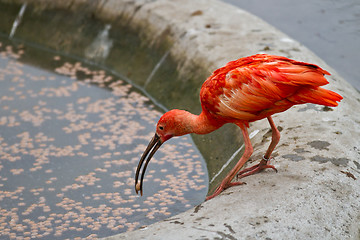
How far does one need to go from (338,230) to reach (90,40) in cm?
438

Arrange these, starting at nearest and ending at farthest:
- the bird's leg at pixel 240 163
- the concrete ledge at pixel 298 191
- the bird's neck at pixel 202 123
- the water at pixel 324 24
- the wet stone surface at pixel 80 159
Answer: the concrete ledge at pixel 298 191 < the bird's leg at pixel 240 163 < the bird's neck at pixel 202 123 < the wet stone surface at pixel 80 159 < the water at pixel 324 24

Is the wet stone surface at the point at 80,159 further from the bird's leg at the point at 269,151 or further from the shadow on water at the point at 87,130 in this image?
the bird's leg at the point at 269,151

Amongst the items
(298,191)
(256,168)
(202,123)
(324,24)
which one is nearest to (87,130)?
(202,123)

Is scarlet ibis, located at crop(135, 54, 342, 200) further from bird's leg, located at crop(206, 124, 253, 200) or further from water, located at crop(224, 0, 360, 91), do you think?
water, located at crop(224, 0, 360, 91)

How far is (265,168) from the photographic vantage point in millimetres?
3535

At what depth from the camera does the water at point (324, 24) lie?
20.7 feet

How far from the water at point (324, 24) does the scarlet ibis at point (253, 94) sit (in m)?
2.79

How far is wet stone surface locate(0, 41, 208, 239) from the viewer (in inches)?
159

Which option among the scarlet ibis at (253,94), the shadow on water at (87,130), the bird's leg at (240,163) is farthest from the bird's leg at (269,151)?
the shadow on water at (87,130)

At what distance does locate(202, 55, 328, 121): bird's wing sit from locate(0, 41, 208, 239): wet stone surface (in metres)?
1.13

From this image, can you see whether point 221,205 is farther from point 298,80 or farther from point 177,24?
point 177,24

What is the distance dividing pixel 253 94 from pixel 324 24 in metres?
4.10

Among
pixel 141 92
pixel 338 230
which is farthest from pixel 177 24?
pixel 338 230

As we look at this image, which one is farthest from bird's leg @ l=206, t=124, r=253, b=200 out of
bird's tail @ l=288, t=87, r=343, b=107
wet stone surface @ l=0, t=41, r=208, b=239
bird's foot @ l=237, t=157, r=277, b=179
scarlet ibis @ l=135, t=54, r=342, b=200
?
wet stone surface @ l=0, t=41, r=208, b=239
